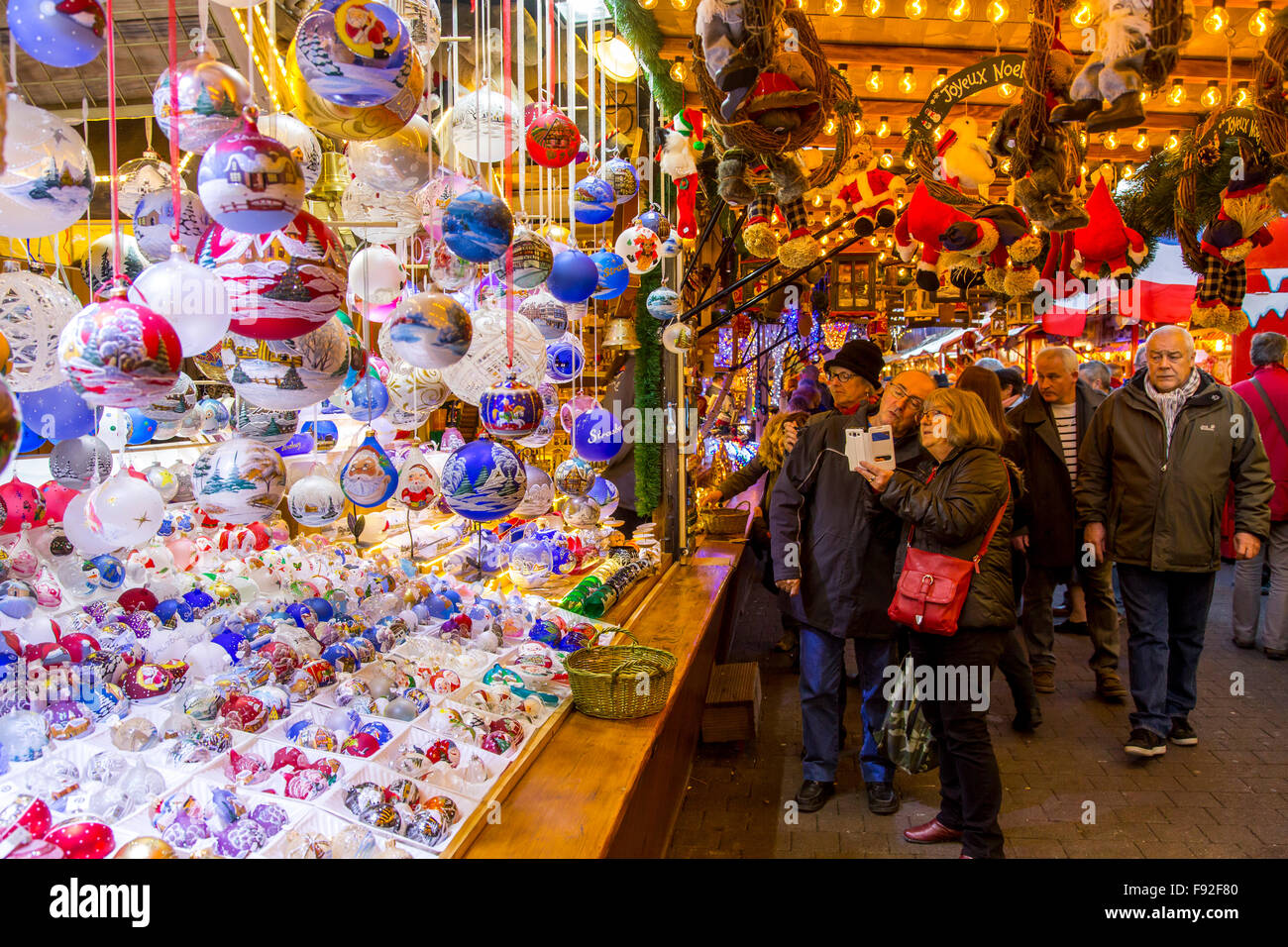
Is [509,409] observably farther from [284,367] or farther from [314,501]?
[284,367]

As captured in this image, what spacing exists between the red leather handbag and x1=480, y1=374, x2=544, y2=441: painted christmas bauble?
4.54ft

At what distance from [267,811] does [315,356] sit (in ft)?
3.44

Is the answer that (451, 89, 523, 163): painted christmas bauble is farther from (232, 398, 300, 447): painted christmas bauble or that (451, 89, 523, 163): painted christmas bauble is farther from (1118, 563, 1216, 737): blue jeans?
(1118, 563, 1216, 737): blue jeans

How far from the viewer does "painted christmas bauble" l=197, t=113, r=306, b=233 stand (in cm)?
147

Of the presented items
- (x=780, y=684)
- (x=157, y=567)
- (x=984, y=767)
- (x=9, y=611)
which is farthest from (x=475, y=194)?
(x=780, y=684)

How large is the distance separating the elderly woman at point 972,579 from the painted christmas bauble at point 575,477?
1.31m

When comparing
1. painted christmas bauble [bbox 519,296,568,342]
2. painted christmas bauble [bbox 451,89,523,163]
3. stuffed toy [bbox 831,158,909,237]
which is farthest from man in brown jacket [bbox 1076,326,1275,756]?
painted christmas bauble [bbox 451,89,523,163]

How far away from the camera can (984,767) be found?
A: 287 centimetres

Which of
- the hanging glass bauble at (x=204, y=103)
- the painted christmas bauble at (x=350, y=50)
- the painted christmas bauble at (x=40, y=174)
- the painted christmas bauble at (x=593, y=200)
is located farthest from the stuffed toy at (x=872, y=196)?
the painted christmas bauble at (x=40, y=174)

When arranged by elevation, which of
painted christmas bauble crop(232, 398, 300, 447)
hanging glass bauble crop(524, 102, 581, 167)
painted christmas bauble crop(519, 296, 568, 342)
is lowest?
painted christmas bauble crop(232, 398, 300, 447)

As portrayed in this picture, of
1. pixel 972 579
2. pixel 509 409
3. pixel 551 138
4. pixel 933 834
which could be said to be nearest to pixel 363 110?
pixel 509 409

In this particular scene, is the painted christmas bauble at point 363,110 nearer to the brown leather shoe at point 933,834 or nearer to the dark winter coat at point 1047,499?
the brown leather shoe at point 933,834

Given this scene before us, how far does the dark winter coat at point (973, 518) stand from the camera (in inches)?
112
